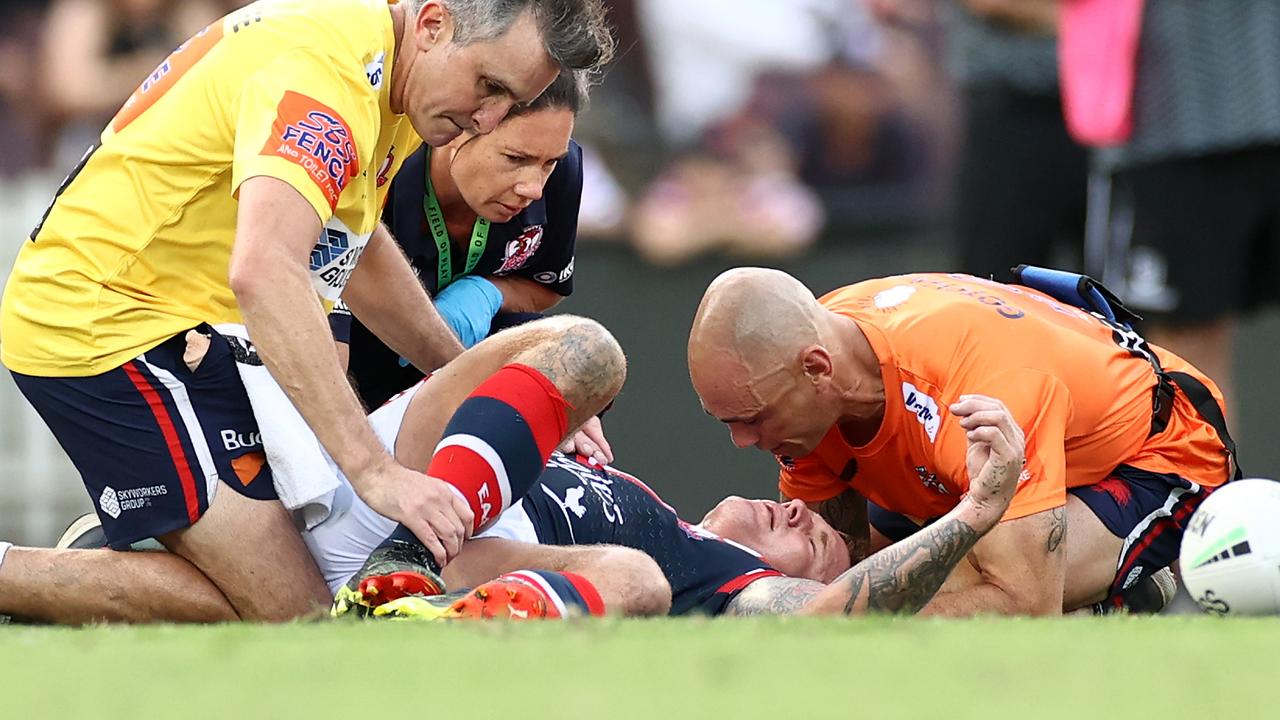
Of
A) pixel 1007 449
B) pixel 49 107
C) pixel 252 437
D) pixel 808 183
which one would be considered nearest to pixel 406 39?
pixel 252 437

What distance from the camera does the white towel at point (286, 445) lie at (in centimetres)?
355

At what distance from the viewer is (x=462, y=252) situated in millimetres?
4664

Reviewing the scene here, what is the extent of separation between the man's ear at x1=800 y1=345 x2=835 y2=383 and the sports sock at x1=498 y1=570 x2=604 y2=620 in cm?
84

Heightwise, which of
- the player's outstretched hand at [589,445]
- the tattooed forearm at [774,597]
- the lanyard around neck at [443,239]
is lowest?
the tattooed forearm at [774,597]

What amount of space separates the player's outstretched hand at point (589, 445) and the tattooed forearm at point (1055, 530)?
1.14 m

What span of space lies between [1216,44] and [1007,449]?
2617mm

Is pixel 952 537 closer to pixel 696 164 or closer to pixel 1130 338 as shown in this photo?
pixel 1130 338

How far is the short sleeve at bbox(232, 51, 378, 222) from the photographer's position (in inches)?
123

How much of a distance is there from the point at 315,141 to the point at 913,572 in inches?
55.1

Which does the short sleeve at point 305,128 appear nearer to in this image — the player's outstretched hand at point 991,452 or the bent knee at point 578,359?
the bent knee at point 578,359

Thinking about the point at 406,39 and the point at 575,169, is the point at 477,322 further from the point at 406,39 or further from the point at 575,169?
the point at 406,39

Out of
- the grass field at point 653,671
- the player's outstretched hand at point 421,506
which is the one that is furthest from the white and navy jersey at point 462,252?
the grass field at point 653,671

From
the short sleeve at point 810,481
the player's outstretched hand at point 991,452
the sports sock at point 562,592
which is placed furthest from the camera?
the short sleeve at point 810,481

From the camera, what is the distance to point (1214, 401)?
4348 millimetres
